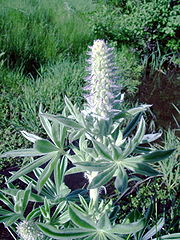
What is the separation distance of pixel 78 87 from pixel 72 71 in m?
0.27

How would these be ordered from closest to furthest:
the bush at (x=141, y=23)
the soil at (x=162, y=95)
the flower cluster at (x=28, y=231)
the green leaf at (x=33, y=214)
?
the flower cluster at (x=28, y=231), the green leaf at (x=33, y=214), the soil at (x=162, y=95), the bush at (x=141, y=23)

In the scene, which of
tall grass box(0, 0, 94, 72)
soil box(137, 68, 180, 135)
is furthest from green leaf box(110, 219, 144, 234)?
tall grass box(0, 0, 94, 72)

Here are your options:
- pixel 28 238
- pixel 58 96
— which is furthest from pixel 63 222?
pixel 58 96

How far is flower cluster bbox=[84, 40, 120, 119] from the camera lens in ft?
3.18

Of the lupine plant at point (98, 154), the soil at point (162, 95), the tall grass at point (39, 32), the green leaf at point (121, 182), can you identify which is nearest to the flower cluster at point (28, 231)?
the lupine plant at point (98, 154)

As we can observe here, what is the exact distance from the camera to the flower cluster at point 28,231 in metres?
1.08

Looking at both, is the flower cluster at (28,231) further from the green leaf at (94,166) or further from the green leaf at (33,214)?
the green leaf at (94,166)

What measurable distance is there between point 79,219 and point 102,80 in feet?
1.47

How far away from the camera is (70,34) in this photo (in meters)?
4.43

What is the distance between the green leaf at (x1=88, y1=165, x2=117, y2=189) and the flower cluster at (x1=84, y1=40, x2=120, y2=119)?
17 centimetres

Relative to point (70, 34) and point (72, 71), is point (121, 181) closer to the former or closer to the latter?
point (72, 71)

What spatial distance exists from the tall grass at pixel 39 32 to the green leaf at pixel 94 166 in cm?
276

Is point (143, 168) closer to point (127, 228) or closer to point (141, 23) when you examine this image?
point (127, 228)

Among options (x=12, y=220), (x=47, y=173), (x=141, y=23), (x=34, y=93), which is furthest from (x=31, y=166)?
(x=141, y=23)
